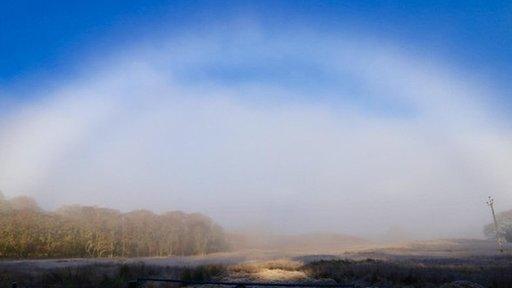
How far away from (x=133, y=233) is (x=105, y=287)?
90940 mm

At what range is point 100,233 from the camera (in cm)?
10412

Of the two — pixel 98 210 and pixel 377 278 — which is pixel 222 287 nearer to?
pixel 377 278

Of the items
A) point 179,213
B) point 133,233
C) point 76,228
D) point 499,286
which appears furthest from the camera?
point 179,213

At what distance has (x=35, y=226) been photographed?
9456 centimetres

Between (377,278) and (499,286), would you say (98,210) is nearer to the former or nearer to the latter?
(377,278)

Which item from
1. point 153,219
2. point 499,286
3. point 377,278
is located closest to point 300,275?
point 377,278

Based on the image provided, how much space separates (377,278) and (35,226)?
83.3m

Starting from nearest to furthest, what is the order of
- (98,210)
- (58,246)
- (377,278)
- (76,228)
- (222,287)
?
(222,287) < (377,278) < (58,246) < (76,228) < (98,210)

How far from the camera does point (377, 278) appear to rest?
30484mm

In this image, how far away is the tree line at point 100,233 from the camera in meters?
88.8

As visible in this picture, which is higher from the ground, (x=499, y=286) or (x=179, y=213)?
(x=179, y=213)

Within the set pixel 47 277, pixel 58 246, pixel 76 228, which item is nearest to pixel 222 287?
pixel 47 277

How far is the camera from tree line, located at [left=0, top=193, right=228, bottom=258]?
88.8m

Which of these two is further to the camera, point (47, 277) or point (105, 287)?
point (47, 277)
